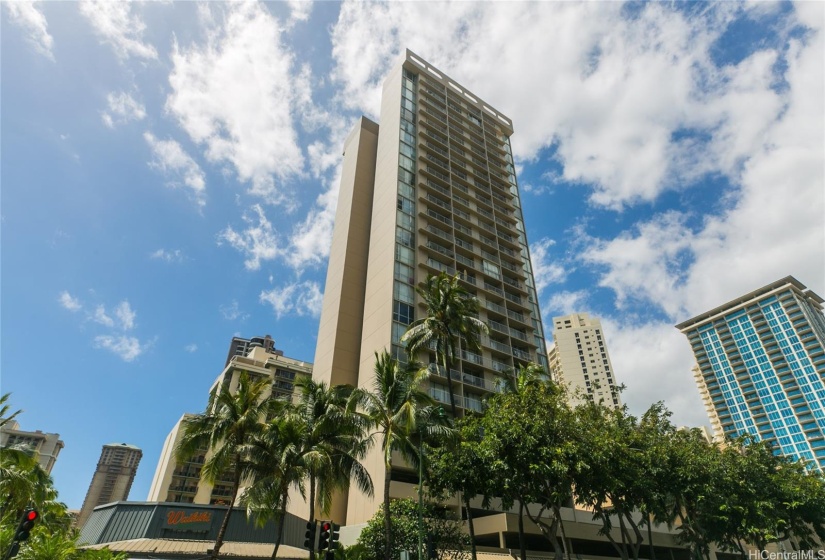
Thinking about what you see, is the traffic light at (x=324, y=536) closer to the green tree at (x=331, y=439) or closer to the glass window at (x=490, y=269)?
the green tree at (x=331, y=439)

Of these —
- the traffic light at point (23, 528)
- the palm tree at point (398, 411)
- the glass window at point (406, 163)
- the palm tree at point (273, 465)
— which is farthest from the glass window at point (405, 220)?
the traffic light at point (23, 528)

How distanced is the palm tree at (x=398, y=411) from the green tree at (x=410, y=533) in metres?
1.24

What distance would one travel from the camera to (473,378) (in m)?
47.8

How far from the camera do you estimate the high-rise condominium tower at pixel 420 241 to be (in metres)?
47.5

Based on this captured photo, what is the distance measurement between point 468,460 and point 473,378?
19234 millimetres

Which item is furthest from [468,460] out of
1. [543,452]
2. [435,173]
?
[435,173]

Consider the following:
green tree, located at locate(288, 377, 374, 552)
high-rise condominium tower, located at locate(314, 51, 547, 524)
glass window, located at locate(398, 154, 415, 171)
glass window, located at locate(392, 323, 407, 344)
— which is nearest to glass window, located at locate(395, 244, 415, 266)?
high-rise condominium tower, located at locate(314, 51, 547, 524)

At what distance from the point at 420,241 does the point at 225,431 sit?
3164 cm

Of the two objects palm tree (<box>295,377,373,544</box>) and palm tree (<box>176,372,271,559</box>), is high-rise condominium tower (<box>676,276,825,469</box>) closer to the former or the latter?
palm tree (<box>295,377,373,544</box>)

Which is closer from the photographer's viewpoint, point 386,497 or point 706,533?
point 386,497

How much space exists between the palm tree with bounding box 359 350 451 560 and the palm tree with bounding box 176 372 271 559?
6.70 metres

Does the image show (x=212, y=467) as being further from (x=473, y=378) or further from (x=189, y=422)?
(x=473, y=378)

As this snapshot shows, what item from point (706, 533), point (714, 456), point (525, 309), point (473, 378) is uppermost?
point (525, 309)

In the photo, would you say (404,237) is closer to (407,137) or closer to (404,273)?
(404,273)
